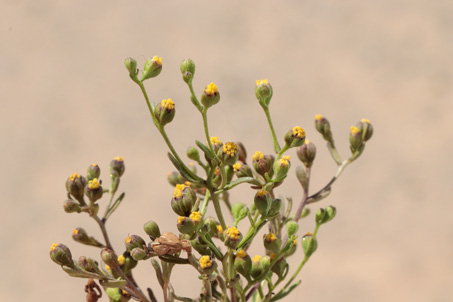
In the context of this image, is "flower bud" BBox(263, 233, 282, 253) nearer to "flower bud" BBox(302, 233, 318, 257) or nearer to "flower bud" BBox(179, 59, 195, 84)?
"flower bud" BBox(302, 233, 318, 257)

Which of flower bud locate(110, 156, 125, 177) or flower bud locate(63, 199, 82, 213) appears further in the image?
flower bud locate(110, 156, 125, 177)

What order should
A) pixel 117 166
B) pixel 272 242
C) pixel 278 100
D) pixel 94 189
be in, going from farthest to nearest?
pixel 278 100 < pixel 117 166 < pixel 94 189 < pixel 272 242

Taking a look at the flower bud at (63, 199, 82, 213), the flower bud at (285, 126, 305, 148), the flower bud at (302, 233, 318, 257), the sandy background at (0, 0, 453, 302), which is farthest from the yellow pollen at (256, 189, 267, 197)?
the sandy background at (0, 0, 453, 302)

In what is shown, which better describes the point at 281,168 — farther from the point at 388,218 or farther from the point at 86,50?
the point at 86,50

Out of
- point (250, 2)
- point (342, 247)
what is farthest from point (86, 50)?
point (342, 247)

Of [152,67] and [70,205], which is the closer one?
[152,67]

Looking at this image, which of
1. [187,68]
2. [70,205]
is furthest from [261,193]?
[70,205]

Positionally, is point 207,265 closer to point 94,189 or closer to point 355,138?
point 94,189
